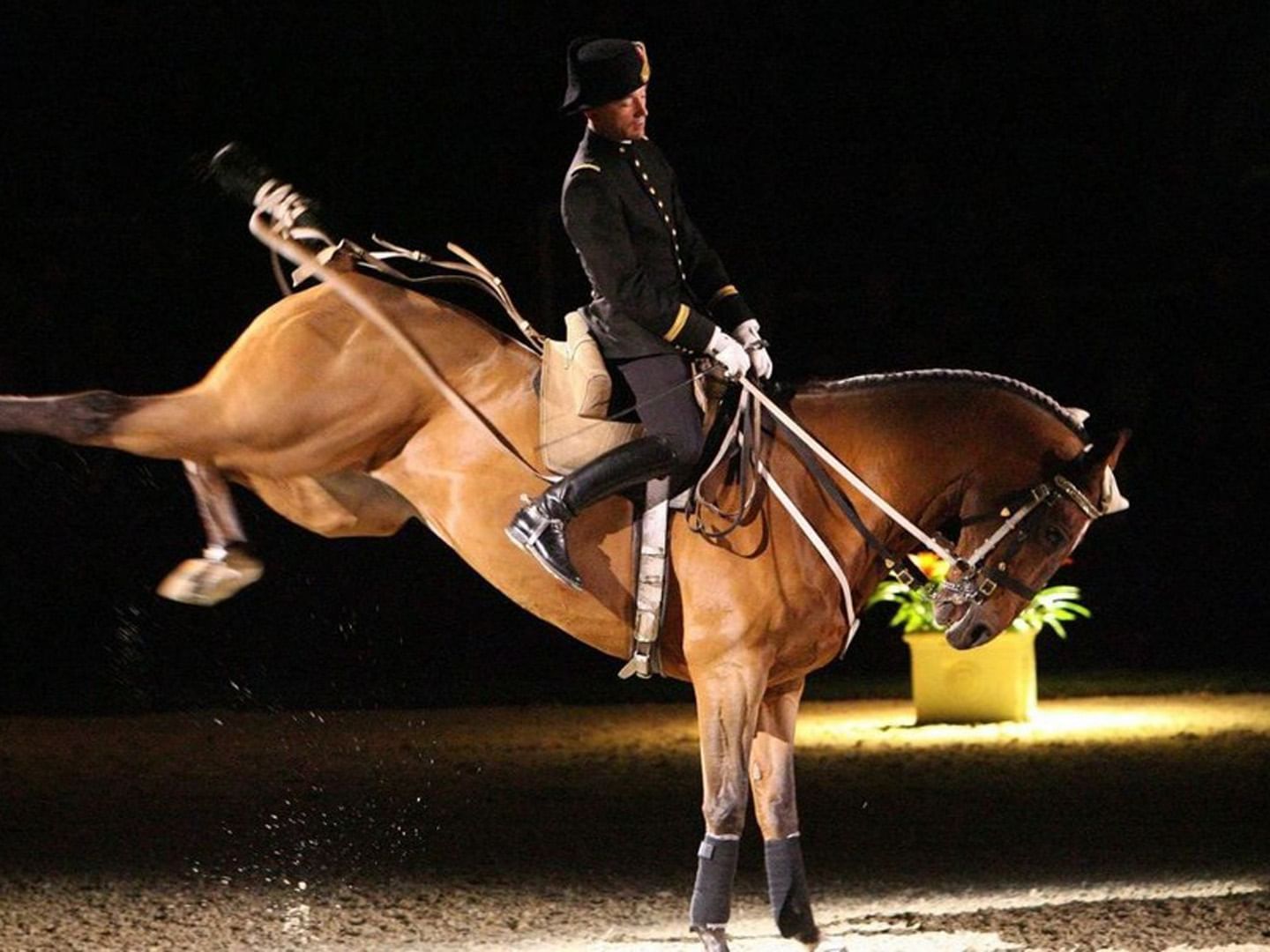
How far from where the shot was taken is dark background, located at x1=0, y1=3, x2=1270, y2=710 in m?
13.9

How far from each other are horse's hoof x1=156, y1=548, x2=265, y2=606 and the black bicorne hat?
1711 millimetres

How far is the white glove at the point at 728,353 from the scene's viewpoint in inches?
227

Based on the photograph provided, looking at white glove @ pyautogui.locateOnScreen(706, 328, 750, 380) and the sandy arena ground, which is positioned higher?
white glove @ pyautogui.locateOnScreen(706, 328, 750, 380)

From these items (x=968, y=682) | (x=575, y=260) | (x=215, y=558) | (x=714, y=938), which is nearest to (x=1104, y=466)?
(x=714, y=938)

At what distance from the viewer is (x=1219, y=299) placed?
57.6 ft

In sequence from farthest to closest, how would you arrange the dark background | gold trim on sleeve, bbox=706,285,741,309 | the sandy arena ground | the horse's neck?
the dark background, the sandy arena ground, gold trim on sleeve, bbox=706,285,741,309, the horse's neck

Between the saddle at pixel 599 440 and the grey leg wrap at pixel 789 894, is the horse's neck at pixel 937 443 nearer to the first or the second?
the saddle at pixel 599 440

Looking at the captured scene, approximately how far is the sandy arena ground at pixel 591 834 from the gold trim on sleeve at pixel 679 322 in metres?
2.12

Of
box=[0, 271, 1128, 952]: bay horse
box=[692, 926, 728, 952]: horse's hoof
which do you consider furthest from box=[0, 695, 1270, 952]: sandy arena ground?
box=[0, 271, 1128, 952]: bay horse

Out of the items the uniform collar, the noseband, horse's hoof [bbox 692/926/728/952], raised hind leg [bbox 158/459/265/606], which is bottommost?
horse's hoof [bbox 692/926/728/952]

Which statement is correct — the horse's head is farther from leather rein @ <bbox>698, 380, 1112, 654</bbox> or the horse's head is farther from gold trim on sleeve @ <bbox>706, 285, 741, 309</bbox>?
gold trim on sleeve @ <bbox>706, 285, 741, 309</bbox>

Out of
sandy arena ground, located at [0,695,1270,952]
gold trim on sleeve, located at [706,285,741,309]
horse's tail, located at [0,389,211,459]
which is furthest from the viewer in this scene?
sandy arena ground, located at [0,695,1270,952]

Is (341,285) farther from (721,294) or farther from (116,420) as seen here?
(721,294)

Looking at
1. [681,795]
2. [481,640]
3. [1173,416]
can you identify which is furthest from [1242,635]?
[681,795]
